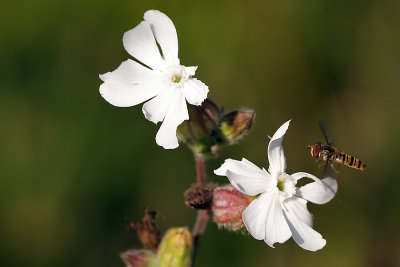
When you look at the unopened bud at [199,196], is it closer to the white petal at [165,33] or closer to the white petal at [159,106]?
the white petal at [159,106]

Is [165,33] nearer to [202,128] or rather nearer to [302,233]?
[202,128]

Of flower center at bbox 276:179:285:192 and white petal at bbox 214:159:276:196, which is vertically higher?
white petal at bbox 214:159:276:196

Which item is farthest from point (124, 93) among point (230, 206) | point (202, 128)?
point (230, 206)

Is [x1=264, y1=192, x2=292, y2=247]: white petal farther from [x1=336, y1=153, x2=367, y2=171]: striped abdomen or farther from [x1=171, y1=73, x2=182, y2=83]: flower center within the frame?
[x1=171, y1=73, x2=182, y2=83]: flower center

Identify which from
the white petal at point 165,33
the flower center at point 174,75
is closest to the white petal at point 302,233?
the flower center at point 174,75

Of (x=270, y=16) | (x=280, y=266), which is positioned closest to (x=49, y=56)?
(x=270, y=16)

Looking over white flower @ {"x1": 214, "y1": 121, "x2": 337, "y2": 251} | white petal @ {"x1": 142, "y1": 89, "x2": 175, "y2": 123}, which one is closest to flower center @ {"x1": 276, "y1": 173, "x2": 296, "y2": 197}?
white flower @ {"x1": 214, "y1": 121, "x2": 337, "y2": 251}
